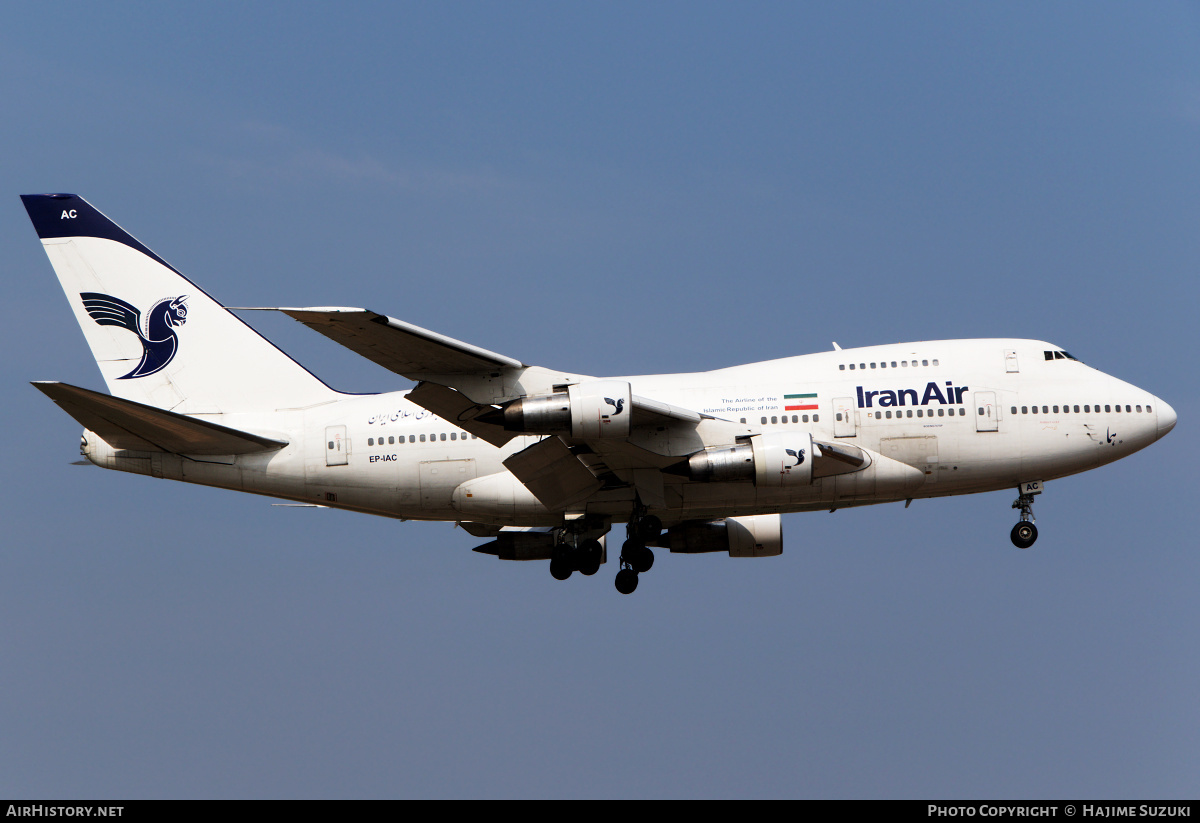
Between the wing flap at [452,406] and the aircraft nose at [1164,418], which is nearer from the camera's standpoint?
the wing flap at [452,406]

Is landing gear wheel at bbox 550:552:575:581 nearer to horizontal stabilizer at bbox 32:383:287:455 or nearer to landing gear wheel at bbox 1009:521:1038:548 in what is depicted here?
horizontal stabilizer at bbox 32:383:287:455

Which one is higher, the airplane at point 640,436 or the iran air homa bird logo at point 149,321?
the iran air homa bird logo at point 149,321

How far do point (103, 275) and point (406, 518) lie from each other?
11406mm

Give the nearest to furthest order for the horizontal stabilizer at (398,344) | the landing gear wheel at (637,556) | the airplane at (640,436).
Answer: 1. the horizontal stabilizer at (398,344)
2. the airplane at (640,436)
3. the landing gear wheel at (637,556)

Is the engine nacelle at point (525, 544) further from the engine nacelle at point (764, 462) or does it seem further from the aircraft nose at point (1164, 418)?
the aircraft nose at point (1164, 418)

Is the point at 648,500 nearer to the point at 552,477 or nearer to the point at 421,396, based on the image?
the point at 552,477

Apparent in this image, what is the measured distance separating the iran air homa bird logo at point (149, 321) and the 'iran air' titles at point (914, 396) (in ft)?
63.1

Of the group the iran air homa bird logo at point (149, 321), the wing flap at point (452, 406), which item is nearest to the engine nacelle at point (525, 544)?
the wing flap at point (452, 406)

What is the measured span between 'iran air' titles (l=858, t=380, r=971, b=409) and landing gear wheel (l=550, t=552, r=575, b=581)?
357 inches

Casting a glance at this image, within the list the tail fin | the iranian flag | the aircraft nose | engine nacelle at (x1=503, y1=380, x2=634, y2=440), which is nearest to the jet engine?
the iranian flag

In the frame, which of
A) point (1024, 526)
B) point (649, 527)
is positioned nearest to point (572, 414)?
point (649, 527)

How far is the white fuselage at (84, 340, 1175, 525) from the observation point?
3303 cm

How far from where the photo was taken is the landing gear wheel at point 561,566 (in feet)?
115

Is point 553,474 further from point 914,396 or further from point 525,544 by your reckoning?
point 914,396
